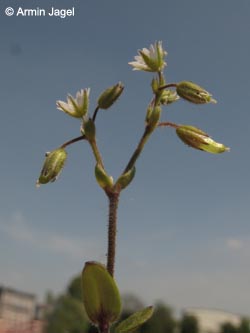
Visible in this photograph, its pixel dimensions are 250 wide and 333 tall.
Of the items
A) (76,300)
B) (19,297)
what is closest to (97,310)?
(76,300)

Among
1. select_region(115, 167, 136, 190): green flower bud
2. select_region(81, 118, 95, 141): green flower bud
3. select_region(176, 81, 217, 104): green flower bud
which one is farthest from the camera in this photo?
select_region(176, 81, 217, 104): green flower bud

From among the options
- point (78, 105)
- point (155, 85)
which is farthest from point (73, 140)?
point (155, 85)

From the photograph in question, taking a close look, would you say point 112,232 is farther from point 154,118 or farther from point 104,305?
point 154,118

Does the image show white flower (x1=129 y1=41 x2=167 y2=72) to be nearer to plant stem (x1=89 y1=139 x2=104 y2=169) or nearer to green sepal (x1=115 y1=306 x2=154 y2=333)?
plant stem (x1=89 y1=139 x2=104 y2=169)

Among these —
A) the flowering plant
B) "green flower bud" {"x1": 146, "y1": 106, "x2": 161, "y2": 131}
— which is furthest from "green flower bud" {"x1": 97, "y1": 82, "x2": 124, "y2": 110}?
"green flower bud" {"x1": 146, "y1": 106, "x2": 161, "y2": 131}

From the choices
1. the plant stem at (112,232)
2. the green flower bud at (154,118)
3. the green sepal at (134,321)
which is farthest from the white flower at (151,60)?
the green sepal at (134,321)

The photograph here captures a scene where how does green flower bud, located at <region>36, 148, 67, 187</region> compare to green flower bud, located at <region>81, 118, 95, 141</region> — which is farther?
green flower bud, located at <region>36, 148, 67, 187</region>
